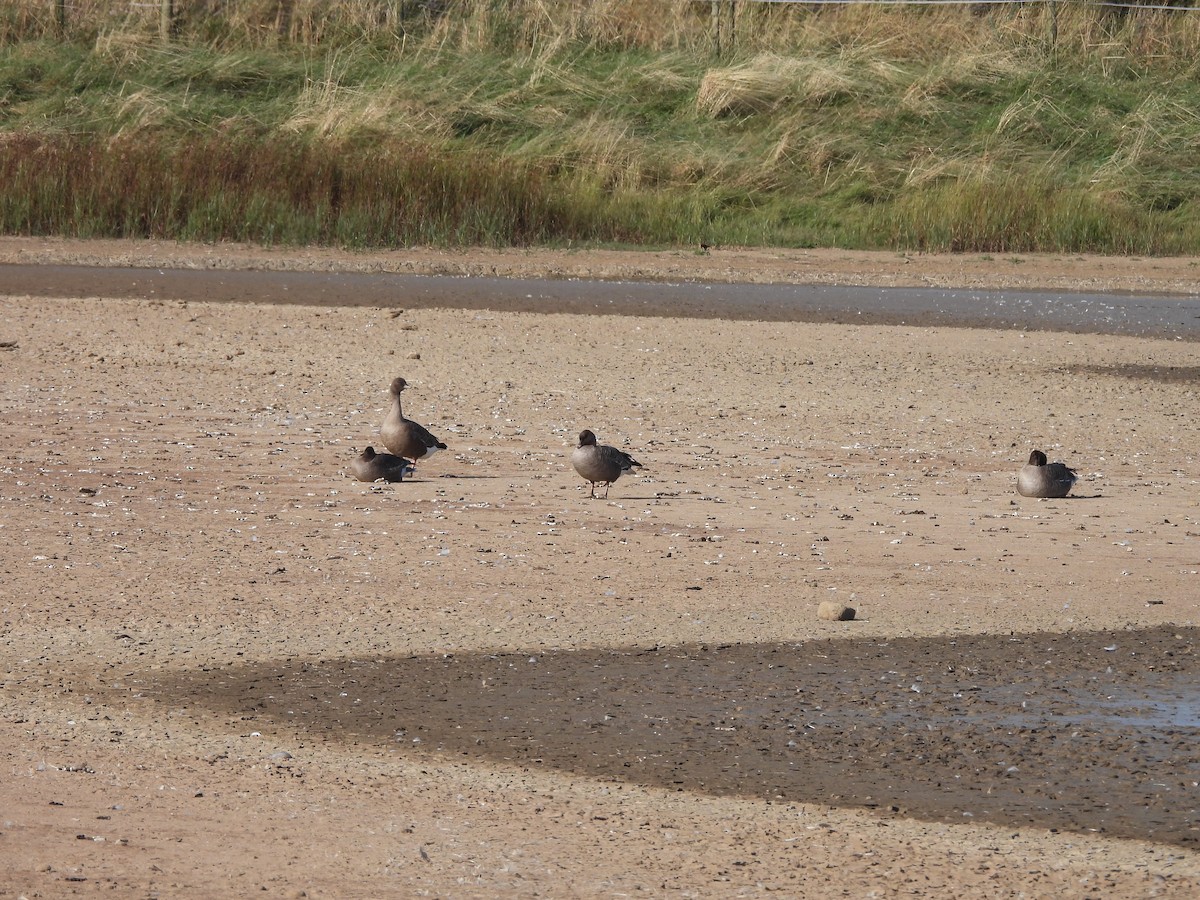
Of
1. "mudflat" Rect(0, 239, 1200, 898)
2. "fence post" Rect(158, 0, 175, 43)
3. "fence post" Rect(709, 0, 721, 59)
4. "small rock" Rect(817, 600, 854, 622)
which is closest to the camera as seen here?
"mudflat" Rect(0, 239, 1200, 898)

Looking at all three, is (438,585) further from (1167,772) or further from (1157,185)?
(1157,185)

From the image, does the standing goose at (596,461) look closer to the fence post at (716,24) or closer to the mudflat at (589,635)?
the mudflat at (589,635)

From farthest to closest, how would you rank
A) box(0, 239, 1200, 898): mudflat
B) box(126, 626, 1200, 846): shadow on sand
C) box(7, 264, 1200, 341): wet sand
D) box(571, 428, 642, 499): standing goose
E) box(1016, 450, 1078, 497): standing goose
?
box(7, 264, 1200, 341): wet sand → box(1016, 450, 1078, 497): standing goose → box(571, 428, 642, 499): standing goose → box(126, 626, 1200, 846): shadow on sand → box(0, 239, 1200, 898): mudflat

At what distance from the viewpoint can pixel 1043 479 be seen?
432 inches

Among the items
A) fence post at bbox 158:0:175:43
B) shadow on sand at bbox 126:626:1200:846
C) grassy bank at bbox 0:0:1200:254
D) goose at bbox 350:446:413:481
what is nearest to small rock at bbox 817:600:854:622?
shadow on sand at bbox 126:626:1200:846

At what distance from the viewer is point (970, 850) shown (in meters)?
5.70

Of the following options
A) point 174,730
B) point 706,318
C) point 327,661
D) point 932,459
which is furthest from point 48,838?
point 706,318

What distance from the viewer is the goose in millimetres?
11008

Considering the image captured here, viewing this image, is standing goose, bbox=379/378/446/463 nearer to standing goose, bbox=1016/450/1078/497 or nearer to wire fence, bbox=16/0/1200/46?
standing goose, bbox=1016/450/1078/497

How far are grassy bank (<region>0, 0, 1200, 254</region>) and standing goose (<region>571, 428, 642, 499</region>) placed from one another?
1536cm

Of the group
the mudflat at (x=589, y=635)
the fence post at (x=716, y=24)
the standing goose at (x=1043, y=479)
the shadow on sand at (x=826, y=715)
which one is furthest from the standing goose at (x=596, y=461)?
the fence post at (x=716, y=24)

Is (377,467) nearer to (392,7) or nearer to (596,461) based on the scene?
(596,461)

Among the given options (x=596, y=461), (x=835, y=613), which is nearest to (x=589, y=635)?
(x=835, y=613)

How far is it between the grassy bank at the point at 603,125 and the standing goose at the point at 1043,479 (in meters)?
15.7
